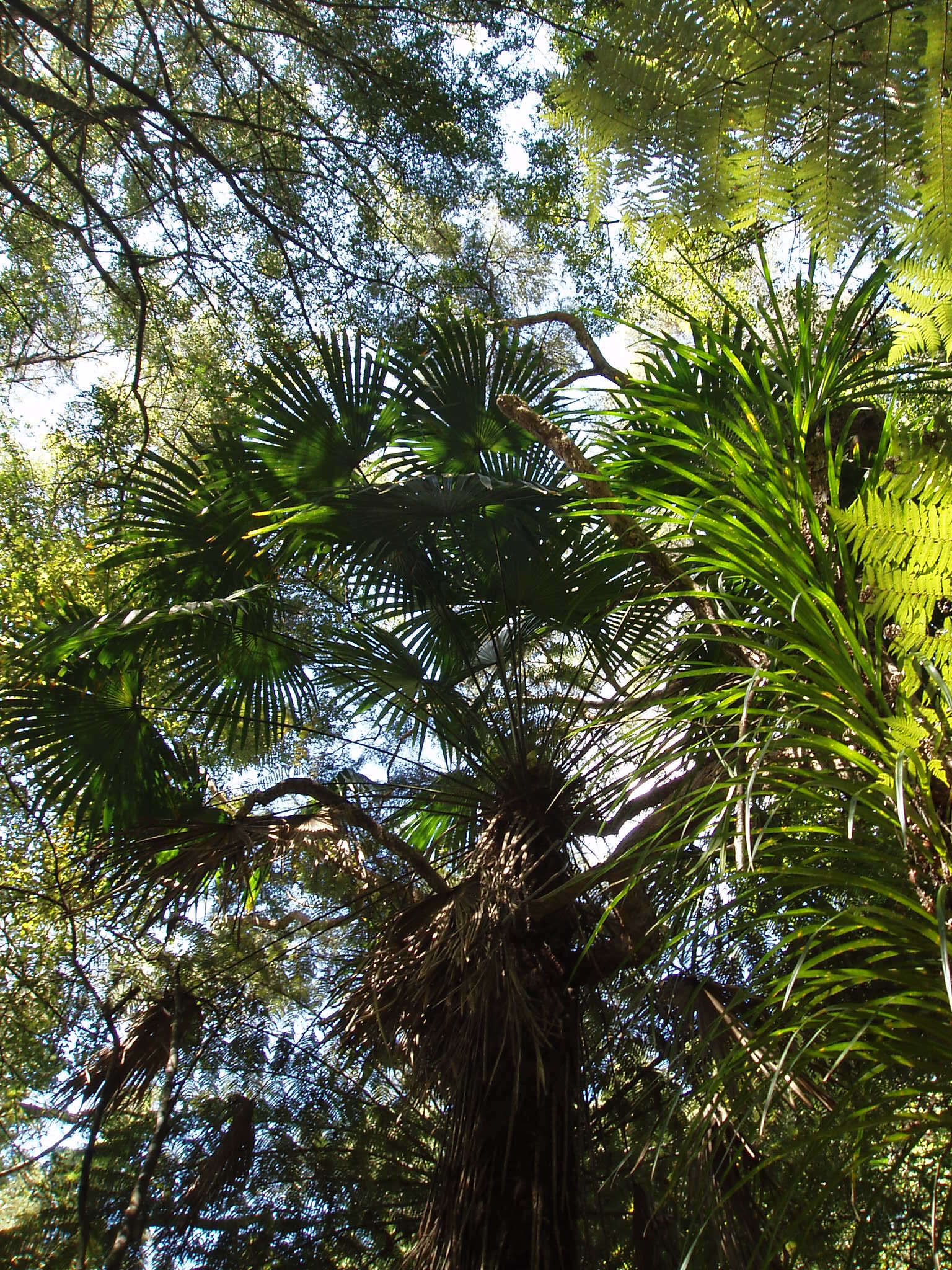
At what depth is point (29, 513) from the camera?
6.87m

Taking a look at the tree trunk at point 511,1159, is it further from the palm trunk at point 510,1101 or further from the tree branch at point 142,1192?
the tree branch at point 142,1192

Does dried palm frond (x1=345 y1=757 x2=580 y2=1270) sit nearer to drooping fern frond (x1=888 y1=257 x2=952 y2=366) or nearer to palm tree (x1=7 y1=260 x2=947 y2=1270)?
palm tree (x1=7 y1=260 x2=947 y2=1270)

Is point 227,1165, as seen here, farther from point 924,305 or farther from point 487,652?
point 924,305

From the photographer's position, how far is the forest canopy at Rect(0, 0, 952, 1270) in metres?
1.24

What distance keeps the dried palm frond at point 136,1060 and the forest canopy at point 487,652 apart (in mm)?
32

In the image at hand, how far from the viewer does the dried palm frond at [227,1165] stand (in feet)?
11.5

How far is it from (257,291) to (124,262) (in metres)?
0.97

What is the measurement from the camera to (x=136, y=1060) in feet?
11.2

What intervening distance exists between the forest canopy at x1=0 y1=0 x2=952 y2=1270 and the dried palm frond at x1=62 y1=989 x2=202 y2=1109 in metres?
0.03

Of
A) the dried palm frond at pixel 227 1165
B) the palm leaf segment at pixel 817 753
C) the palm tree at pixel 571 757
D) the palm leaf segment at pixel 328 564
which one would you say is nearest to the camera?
the palm leaf segment at pixel 817 753

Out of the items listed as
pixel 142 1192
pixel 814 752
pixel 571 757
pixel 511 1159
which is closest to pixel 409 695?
pixel 571 757

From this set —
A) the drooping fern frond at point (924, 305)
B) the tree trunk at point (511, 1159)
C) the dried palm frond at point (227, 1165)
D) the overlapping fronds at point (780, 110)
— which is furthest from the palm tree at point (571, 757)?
the dried palm frond at point (227, 1165)

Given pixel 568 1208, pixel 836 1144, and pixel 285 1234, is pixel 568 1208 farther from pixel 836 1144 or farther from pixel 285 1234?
pixel 285 1234

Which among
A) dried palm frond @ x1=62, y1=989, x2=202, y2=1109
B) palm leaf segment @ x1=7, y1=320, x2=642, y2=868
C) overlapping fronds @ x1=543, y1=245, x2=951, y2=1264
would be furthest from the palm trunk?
dried palm frond @ x1=62, y1=989, x2=202, y2=1109
